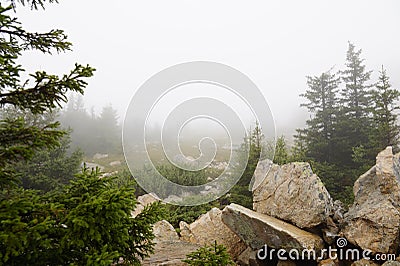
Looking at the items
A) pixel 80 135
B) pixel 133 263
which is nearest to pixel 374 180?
pixel 133 263

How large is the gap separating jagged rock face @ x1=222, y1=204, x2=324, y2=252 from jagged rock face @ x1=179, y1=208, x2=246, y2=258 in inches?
55.6

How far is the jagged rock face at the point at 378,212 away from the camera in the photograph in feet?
25.3

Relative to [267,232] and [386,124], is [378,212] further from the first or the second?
[386,124]

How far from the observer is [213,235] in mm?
10664

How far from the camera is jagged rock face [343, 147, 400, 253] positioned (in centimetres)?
772

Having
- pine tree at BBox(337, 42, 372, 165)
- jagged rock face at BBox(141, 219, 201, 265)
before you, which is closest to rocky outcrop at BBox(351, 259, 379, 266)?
jagged rock face at BBox(141, 219, 201, 265)

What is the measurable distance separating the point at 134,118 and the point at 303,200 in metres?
7.49

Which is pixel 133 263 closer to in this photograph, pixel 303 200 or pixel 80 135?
pixel 303 200

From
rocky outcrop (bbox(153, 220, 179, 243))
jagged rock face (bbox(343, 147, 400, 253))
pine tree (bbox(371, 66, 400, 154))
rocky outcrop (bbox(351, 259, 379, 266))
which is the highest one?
pine tree (bbox(371, 66, 400, 154))

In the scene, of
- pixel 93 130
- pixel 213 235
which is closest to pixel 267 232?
pixel 213 235

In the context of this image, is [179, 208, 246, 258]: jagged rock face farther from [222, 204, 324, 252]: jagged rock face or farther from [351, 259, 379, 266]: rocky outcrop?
[351, 259, 379, 266]: rocky outcrop

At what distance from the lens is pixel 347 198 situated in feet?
62.5

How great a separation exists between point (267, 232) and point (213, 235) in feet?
9.66

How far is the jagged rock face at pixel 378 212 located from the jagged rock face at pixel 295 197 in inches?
40.9
